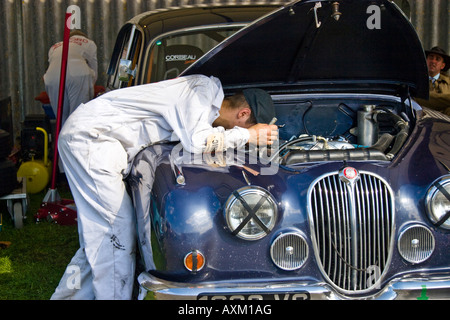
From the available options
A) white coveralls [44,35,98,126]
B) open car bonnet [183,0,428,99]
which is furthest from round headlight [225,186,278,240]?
white coveralls [44,35,98,126]

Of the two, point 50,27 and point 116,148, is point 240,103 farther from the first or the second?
point 50,27

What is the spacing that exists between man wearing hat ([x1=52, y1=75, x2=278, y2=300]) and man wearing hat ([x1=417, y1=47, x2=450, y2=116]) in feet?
10.7

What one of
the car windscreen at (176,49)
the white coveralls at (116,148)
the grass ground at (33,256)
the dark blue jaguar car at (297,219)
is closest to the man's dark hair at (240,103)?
the white coveralls at (116,148)

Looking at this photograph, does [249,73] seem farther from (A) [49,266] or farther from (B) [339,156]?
(A) [49,266]

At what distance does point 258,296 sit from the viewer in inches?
101

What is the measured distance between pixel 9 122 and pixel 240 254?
517cm

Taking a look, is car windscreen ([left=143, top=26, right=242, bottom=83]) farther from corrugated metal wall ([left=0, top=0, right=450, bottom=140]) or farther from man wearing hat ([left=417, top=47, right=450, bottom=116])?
corrugated metal wall ([left=0, top=0, right=450, bottom=140])

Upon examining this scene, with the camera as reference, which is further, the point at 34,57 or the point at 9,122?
the point at 34,57

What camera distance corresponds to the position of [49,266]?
171 inches

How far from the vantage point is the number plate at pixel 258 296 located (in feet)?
8.38

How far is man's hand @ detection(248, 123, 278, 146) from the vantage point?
10.2ft

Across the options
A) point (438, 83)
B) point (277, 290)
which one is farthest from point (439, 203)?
point (438, 83)

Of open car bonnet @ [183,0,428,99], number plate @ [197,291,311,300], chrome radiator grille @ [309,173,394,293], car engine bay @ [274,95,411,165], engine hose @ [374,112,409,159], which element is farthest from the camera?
car engine bay @ [274,95,411,165]
